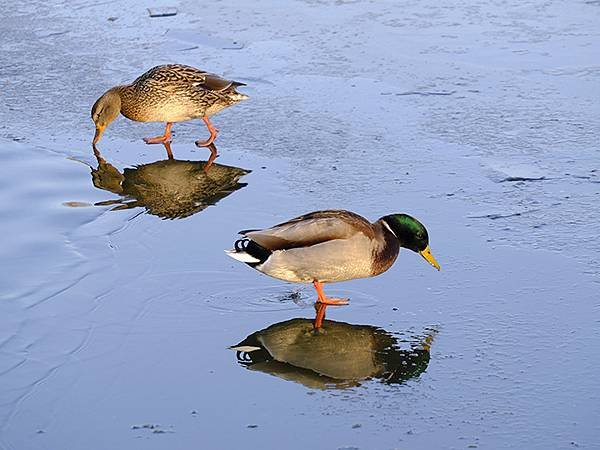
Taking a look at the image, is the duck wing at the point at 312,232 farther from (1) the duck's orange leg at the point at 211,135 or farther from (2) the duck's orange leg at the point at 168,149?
(1) the duck's orange leg at the point at 211,135

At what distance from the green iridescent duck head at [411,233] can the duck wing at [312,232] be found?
12 cm

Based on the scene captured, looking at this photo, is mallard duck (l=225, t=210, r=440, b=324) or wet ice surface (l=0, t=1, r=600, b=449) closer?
wet ice surface (l=0, t=1, r=600, b=449)

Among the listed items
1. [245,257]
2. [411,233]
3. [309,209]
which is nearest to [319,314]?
[245,257]

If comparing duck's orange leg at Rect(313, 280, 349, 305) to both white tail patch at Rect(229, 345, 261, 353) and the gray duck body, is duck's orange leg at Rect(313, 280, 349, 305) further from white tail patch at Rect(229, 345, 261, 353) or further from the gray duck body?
white tail patch at Rect(229, 345, 261, 353)

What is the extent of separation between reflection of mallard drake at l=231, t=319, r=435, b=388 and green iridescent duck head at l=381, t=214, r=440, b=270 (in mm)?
511

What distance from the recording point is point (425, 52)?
8.41 m

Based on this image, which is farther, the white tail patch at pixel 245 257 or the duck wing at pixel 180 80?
the duck wing at pixel 180 80

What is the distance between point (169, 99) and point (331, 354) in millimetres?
3223

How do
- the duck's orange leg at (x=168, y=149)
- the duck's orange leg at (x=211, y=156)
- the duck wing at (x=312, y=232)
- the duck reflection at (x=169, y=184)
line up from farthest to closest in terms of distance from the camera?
the duck's orange leg at (x=168, y=149), the duck's orange leg at (x=211, y=156), the duck reflection at (x=169, y=184), the duck wing at (x=312, y=232)

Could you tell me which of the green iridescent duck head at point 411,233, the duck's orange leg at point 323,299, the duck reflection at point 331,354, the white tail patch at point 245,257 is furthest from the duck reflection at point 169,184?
the duck reflection at point 331,354

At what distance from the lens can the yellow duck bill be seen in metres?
4.91

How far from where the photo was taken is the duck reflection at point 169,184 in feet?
19.9

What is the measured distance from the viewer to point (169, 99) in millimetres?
7184

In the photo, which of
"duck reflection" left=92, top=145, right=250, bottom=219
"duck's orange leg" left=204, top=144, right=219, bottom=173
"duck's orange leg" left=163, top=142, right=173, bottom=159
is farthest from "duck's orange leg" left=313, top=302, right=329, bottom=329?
"duck's orange leg" left=163, top=142, right=173, bottom=159
